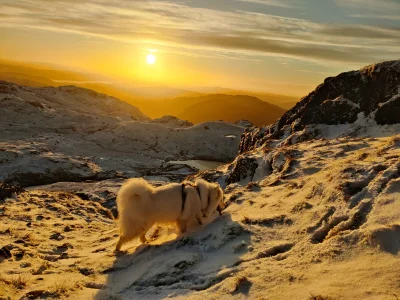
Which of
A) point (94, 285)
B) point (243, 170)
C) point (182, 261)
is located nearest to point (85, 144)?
point (243, 170)

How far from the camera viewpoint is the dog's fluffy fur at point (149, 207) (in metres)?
10.0

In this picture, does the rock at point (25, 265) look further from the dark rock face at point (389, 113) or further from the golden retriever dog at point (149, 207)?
the dark rock face at point (389, 113)

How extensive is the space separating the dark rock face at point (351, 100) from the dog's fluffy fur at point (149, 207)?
1247cm

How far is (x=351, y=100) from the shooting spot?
70.0ft

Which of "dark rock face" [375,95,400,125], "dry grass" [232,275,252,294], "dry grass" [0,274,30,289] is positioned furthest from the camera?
"dark rock face" [375,95,400,125]

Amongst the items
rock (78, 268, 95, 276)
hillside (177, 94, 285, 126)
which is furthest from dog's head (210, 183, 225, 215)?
hillside (177, 94, 285, 126)

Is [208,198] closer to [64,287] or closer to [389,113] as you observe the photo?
[64,287]

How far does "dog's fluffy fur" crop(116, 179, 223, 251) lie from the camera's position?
1002 cm

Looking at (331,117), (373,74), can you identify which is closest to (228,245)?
(331,117)

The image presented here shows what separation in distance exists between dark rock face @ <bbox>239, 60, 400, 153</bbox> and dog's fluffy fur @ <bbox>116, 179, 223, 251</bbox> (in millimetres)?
12466

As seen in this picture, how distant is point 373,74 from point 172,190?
16.8 metres

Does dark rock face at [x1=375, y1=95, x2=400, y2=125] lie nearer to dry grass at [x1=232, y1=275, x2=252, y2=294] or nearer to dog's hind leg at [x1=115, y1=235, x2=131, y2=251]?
dog's hind leg at [x1=115, y1=235, x2=131, y2=251]

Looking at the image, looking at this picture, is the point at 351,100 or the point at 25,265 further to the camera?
the point at 351,100

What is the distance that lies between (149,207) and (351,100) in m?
16.0
